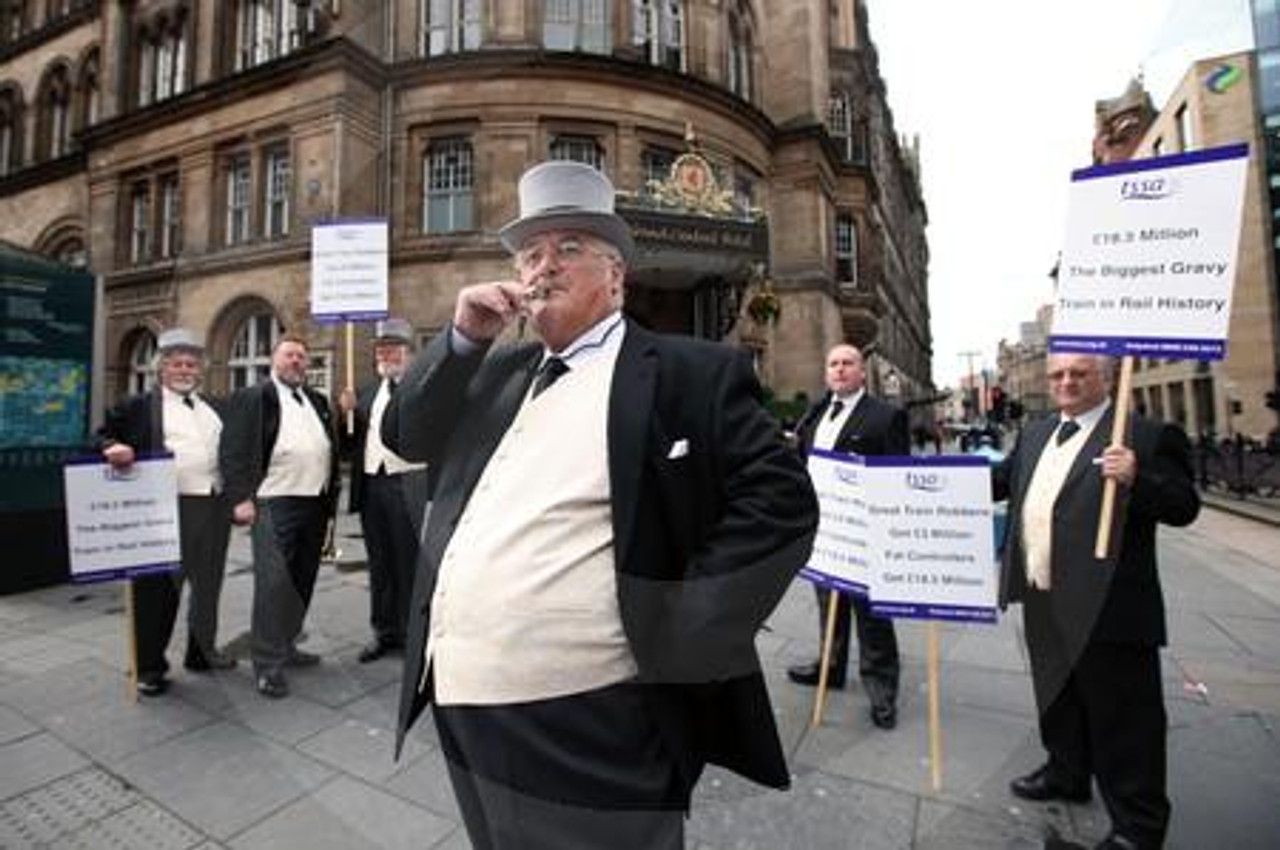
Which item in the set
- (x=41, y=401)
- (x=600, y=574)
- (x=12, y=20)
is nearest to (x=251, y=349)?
(x=41, y=401)

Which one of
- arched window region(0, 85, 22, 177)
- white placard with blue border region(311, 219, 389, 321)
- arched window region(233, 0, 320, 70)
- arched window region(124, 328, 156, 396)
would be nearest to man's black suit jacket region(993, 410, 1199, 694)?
white placard with blue border region(311, 219, 389, 321)

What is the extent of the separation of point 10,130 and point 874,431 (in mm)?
33653

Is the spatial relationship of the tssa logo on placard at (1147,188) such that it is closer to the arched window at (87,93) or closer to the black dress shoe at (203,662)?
the black dress shoe at (203,662)

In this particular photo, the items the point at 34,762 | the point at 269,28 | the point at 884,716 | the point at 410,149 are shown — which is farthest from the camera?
the point at 269,28

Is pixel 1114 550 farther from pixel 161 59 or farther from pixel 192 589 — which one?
pixel 161 59

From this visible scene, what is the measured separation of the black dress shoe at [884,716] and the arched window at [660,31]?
16344mm

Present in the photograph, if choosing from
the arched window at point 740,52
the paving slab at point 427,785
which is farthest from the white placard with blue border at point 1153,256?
the arched window at point 740,52

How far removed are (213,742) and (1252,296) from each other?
32.0 m

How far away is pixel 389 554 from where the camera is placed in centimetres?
489

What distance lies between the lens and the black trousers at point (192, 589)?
3941mm

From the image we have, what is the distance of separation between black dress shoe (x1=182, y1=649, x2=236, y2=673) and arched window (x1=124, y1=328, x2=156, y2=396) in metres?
17.7

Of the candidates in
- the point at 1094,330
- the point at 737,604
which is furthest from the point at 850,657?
the point at 737,604

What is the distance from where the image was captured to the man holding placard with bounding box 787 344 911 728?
3592 mm

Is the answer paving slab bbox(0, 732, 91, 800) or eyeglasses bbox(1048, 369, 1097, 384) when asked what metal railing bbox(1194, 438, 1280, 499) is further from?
paving slab bbox(0, 732, 91, 800)
